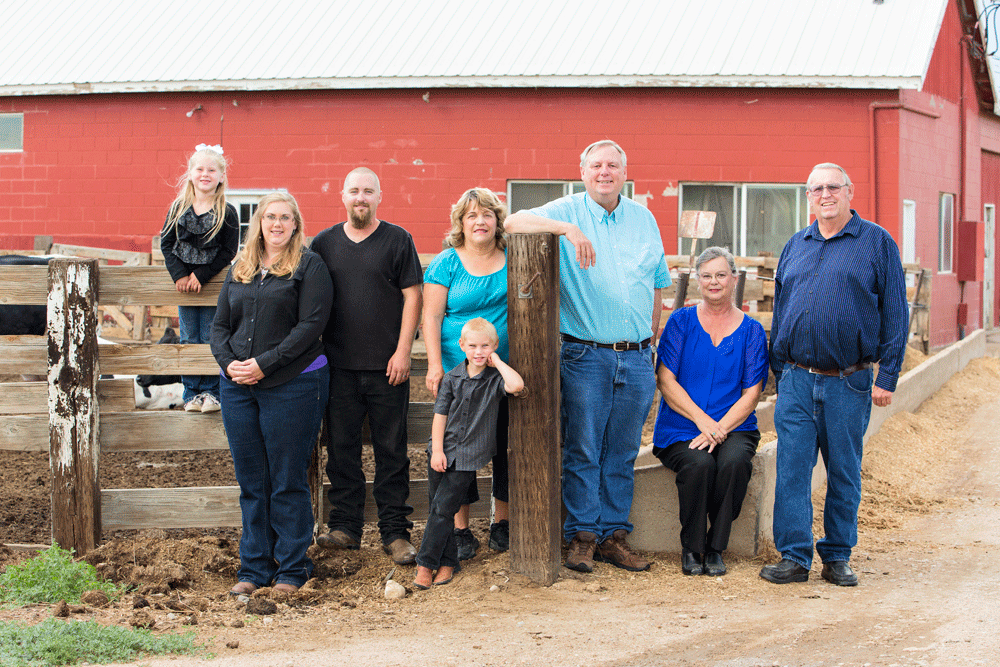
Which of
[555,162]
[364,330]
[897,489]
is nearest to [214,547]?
[364,330]

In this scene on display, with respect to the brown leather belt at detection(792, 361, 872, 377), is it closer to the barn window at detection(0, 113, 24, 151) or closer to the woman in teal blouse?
the woman in teal blouse

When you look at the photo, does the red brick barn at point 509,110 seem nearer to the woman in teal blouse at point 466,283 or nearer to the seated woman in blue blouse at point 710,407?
the seated woman in blue blouse at point 710,407

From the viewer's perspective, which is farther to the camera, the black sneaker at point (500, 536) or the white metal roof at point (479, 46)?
the white metal roof at point (479, 46)

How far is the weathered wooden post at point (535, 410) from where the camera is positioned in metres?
4.71

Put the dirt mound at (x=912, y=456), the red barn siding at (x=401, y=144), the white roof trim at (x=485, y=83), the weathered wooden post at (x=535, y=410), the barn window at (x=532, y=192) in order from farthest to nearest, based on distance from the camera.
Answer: the barn window at (x=532, y=192) → the red barn siding at (x=401, y=144) → the white roof trim at (x=485, y=83) → the dirt mound at (x=912, y=456) → the weathered wooden post at (x=535, y=410)

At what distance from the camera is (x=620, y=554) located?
507 cm

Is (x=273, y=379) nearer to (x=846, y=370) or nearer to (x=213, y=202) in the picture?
(x=213, y=202)

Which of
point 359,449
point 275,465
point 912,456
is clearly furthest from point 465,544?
point 912,456

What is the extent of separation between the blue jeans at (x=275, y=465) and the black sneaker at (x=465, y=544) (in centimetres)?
75

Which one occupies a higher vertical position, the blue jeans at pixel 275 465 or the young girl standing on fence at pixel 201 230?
the young girl standing on fence at pixel 201 230

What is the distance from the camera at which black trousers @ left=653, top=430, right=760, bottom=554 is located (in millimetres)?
4926

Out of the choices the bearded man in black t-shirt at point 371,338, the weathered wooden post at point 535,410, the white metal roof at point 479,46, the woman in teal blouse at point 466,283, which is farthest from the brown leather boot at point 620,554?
the white metal roof at point 479,46

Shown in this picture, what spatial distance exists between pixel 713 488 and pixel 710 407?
40 cm

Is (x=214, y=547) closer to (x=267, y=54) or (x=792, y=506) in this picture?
(x=792, y=506)
